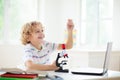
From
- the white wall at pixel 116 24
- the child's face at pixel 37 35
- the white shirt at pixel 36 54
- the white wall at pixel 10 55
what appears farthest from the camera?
the white wall at pixel 10 55

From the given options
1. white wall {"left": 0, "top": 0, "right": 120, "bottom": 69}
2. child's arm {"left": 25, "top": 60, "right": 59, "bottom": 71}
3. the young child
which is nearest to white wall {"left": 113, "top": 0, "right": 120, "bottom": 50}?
white wall {"left": 0, "top": 0, "right": 120, "bottom": 69}

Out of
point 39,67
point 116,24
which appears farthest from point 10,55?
point 39,67

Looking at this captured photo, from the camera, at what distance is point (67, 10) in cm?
470

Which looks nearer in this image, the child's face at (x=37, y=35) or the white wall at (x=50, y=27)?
the child's face at (x=37, y=35)

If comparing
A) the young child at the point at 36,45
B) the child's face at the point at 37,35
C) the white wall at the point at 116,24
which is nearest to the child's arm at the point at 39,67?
the young child at the point at 36,45

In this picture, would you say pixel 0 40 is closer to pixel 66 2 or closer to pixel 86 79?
pixel 66 2

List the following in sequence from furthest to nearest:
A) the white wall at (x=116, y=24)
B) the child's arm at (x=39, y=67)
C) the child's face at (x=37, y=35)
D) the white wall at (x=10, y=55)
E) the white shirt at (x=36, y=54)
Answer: the white wall at (x=10, y=55), the white wall at (x=116, y=24), the child's face at (x=37, y=35), the white shirt at (x=36, y=54), the child's arm at (x=39, y=67)


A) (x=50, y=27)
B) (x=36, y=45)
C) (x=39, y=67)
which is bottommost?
(x=39, y=67)

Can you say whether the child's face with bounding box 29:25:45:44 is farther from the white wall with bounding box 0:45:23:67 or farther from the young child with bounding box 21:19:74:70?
the white wall with bounding box 0:45:23:67

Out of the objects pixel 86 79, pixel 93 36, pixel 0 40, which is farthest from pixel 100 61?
pixel 86 79

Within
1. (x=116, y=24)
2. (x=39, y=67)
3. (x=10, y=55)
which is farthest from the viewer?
(x=10, y=55)

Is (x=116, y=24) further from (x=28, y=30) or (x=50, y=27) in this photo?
(x=28, y=30)

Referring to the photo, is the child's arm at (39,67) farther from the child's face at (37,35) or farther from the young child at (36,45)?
the child's face at (37,35)

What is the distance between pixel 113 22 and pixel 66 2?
937mm
